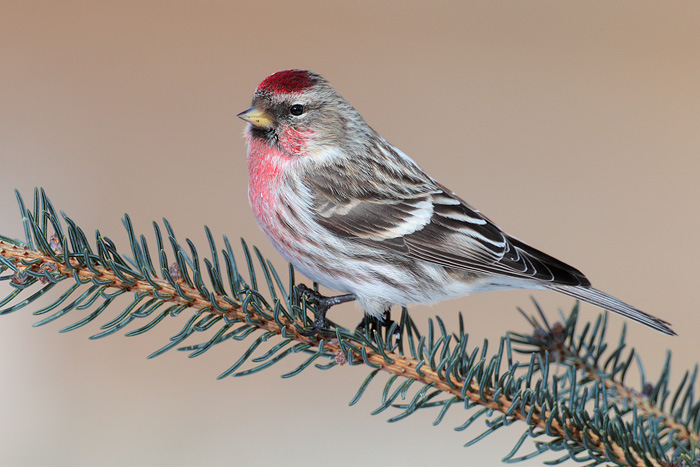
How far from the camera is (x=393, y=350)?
0.91 meters

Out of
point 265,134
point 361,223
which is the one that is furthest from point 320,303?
point 265,134

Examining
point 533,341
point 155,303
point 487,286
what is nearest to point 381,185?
point 487,286

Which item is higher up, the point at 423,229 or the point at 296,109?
the point at 296,109

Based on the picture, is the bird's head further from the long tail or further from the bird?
the long tail

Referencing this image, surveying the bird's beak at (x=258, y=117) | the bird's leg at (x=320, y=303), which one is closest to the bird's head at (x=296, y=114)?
the bird's beak at (x=258, y=117)

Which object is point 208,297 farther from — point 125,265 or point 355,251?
point 355,251

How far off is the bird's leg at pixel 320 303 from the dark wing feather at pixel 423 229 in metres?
0.13

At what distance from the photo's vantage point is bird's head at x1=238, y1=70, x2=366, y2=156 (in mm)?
1165

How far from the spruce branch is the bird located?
0.43ft

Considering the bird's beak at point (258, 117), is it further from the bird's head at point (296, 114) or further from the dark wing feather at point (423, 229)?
the dark wing feather at point (423, 229)

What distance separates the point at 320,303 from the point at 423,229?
0.27 m

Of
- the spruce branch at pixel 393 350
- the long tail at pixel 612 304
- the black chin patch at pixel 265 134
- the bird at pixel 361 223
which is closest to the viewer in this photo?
the spruce branch at pixel 393 350

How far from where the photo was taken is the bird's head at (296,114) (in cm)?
117

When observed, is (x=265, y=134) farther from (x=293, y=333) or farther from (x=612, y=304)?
(x=612, y=304)
